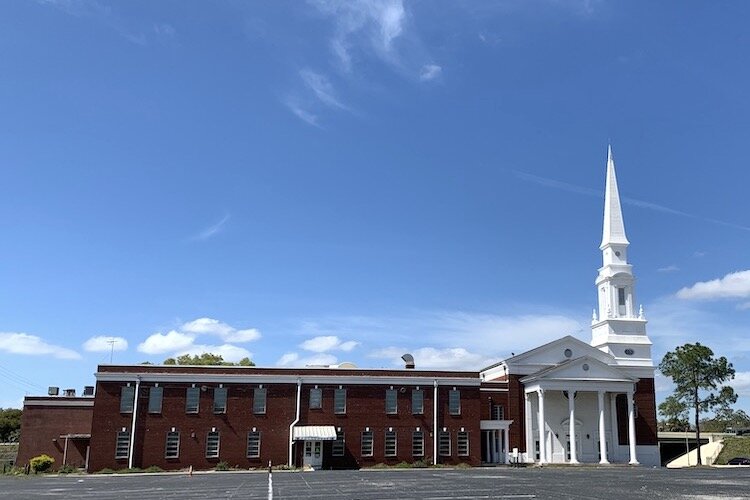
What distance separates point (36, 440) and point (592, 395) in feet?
142

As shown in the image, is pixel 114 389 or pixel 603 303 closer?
pixel 114 389

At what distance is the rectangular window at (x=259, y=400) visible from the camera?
51469 millimetres

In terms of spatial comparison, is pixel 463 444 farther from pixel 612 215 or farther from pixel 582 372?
pixel 612 215

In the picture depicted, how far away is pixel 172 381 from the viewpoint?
50.7 meters

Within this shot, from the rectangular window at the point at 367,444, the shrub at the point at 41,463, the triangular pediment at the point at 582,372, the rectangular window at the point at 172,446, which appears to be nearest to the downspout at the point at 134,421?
the rectangular window at the point at 172,446

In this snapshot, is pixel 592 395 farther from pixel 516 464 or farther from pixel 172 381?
pixel 172 381

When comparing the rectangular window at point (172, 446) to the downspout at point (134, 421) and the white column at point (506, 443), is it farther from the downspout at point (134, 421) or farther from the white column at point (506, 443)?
the white column at point (506, 443)

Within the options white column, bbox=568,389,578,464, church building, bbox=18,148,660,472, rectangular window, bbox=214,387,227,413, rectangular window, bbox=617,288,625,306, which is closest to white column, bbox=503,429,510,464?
church building, bbox=18,148,660,472

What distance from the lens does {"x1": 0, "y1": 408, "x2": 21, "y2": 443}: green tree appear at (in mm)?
96438

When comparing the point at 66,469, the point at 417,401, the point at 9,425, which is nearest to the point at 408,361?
the point at 417,401

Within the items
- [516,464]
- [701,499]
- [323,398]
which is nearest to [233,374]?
[323,398]

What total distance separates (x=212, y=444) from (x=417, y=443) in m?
14.4

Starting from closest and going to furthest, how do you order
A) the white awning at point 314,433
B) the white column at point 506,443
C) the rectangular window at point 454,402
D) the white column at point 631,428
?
the white awning at point 314,433, the rectangular window at point 454,402, the white column at point 506,443, the white column at point 631,428

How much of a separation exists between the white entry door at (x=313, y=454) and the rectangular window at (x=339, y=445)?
933 mm
